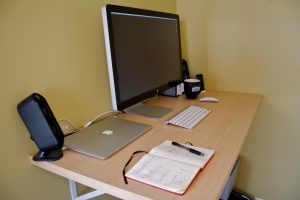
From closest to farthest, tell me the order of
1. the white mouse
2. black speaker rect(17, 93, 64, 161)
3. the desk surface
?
the desk surface
black speaker rect(17, 93, 64, 161)
the white mouse

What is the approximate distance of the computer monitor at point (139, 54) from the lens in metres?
0.92

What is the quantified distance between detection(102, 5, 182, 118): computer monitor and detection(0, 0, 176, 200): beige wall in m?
0.15

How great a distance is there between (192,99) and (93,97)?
26.3 inches

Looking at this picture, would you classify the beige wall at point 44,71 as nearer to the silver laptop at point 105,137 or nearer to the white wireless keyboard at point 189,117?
the silver laptop at point 105,137

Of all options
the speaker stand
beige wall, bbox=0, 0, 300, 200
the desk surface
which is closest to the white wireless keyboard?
the desk surface

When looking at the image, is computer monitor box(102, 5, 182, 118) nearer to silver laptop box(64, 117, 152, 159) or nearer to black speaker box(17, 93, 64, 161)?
silver laptop box(64, 117, 152, 159)

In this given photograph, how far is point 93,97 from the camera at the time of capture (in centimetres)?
107

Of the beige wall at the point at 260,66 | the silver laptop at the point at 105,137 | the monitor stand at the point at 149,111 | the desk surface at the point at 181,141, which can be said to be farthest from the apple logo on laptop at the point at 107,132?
the beige wall at the point at 260,66

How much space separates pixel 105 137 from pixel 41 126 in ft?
0.81

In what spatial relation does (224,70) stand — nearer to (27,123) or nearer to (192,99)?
(192,99)

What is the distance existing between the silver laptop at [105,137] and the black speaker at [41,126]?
0.25 ft

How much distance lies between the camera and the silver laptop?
0.80 meters

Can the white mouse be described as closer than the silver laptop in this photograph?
No

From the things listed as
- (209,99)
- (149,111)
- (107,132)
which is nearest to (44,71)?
(107,132)
